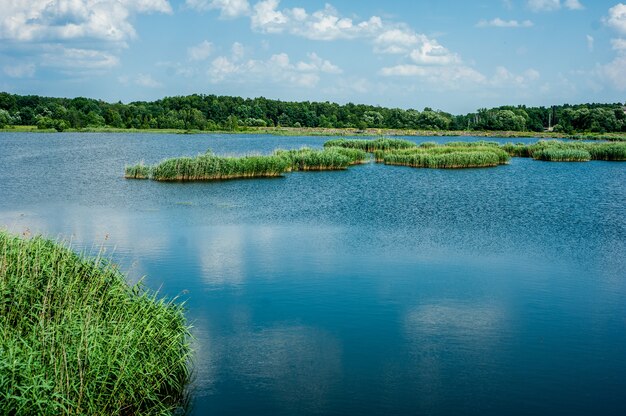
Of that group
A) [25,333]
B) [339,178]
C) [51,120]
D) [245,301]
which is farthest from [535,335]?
[51,120]

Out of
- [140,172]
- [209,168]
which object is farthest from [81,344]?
[140,172]

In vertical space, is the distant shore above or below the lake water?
above

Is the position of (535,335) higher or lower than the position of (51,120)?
lower

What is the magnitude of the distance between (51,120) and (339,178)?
282 ft

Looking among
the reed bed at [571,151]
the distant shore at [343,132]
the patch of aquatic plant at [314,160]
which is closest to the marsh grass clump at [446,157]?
the patch of aquatic plant at [314,160]

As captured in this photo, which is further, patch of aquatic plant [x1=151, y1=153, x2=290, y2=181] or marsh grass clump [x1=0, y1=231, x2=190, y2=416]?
patch of aquatic plant [x1=151, y1=153, x2=290, y2=181]

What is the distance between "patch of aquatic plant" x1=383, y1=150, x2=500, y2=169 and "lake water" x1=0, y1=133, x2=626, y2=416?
51.5 feet

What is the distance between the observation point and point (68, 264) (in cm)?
1128

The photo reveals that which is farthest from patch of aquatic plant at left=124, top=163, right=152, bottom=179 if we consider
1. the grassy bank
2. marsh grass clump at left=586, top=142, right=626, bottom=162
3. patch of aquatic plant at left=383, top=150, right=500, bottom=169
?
marsh grass clump at left=586, top=142, right=626, bottom=162

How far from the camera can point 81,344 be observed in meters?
7.86

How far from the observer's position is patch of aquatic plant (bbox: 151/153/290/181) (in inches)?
1439

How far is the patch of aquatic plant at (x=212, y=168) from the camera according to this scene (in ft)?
120

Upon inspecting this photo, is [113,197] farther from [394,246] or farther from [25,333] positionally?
[25,333]

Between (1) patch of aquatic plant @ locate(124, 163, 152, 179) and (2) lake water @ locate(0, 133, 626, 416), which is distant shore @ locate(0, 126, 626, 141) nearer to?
(1) patch of aquatic plant @ locate(124, 163, 152, 179)
